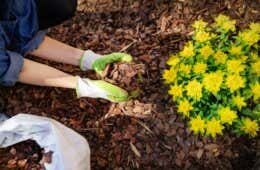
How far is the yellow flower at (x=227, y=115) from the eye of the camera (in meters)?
2.06

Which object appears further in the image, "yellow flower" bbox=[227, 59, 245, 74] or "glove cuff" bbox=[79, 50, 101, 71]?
"glove cuff" bbox=[79, 50, 101, 71]

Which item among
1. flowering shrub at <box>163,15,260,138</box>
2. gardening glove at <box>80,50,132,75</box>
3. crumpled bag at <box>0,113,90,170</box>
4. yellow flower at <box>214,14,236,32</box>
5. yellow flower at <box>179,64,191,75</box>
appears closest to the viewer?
crumpled bag at <box>0,113,90,170</box>

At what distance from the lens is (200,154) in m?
2.17

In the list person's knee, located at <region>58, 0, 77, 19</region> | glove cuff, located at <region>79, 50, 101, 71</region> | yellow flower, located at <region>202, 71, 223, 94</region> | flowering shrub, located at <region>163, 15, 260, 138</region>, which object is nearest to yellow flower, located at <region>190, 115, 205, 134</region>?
flowering shrub, located at <region>163, 15, 260, 138</region>

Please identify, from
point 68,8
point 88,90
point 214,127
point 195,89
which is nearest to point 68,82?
point 88,90

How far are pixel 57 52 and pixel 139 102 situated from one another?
50 centimetres

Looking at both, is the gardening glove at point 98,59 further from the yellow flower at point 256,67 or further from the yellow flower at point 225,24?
the yellow flower at point 256,67

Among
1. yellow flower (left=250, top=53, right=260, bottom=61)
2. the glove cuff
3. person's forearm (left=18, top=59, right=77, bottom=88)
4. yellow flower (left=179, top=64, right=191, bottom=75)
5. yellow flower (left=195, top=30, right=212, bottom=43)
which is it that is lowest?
person's forearm (left=18, top=59, right=77, bottom=88)

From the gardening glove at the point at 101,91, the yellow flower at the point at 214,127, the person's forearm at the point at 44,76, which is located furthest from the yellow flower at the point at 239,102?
the person's forearm at the point at 44,76

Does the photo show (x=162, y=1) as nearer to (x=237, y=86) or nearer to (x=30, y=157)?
(x=237, y=86)

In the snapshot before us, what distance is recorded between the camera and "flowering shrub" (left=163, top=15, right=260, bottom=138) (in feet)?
6.87

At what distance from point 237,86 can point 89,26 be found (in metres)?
0.97

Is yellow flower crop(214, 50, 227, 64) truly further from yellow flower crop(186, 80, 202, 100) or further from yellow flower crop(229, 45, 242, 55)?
yellow flower crop(186, 80, 202, 100)

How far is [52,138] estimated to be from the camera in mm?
2016
